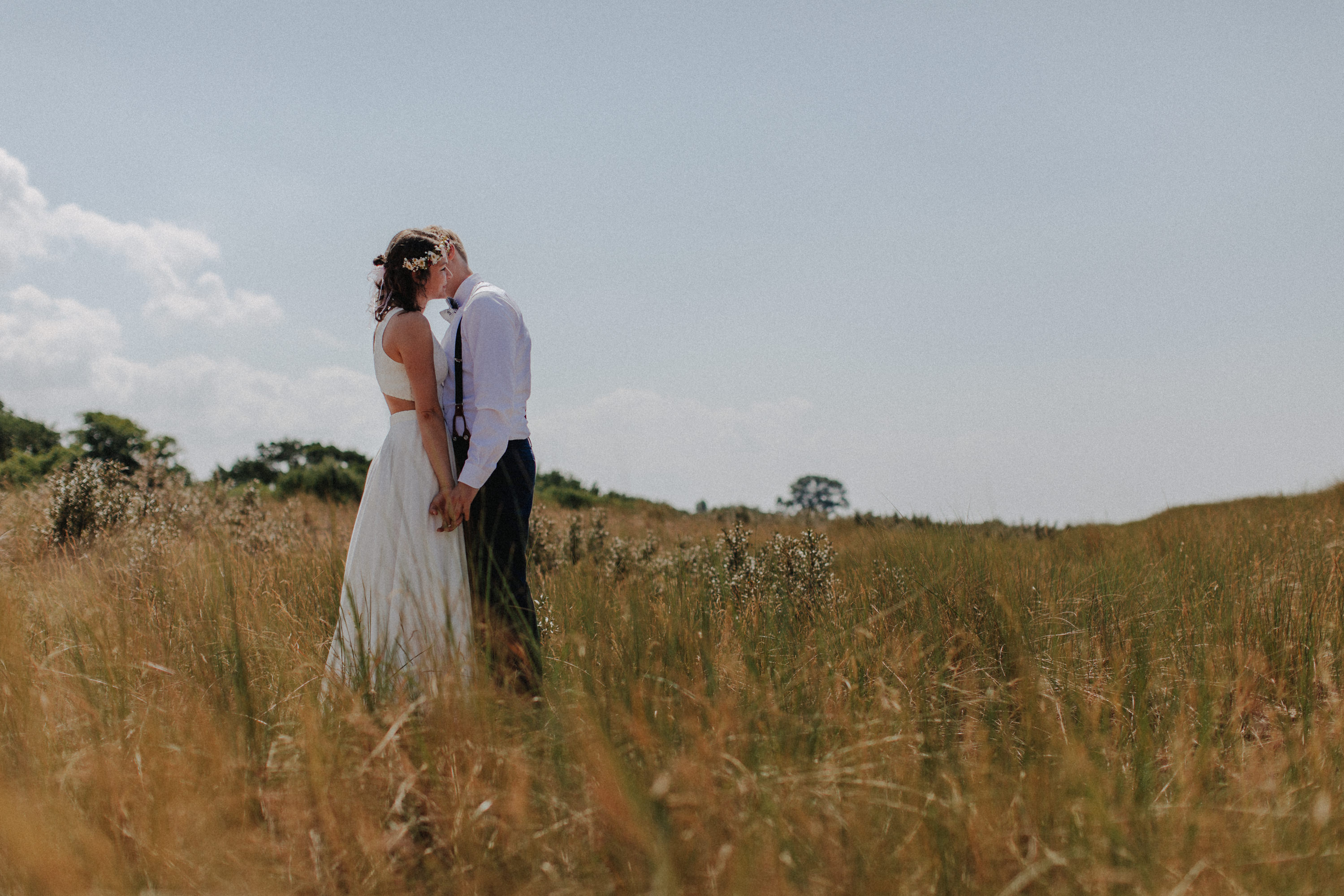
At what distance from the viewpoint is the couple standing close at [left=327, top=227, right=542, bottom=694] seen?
3.19m

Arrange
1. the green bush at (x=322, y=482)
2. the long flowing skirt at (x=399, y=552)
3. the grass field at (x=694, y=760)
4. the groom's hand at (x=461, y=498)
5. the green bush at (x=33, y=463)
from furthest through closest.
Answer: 1. the green bush at (x=322, y=482)
2. the green bush at (x=33, y=463)
3. the groom's hand at (x=461, y=498)
4. the long flowing skirt at (x=399, y=552)
5. the grass field at (x=694, y=760)

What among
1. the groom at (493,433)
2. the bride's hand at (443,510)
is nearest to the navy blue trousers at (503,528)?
the groom at (493,433)

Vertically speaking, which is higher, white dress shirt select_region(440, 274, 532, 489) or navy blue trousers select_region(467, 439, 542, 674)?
white dress shirt select_region(440, 274, 532, 489)

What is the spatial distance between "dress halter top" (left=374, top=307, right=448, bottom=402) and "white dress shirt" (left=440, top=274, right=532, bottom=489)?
0.41ft

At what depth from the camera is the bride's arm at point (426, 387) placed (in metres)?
3.22

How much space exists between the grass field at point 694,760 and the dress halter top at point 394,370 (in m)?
1.15

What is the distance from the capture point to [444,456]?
10.7 feet

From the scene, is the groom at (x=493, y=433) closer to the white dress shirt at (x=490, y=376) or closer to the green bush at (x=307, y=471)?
the white dress shirt at (x=490, y=376)

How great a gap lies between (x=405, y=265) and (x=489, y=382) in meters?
0.66

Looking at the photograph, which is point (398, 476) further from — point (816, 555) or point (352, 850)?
point (816, 555)

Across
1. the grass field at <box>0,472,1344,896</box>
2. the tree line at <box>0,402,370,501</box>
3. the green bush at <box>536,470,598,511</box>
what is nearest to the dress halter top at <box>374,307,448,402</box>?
the grass field at <box>0,472,1344,896</box>

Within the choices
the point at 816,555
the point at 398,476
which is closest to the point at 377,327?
the point at 398,476

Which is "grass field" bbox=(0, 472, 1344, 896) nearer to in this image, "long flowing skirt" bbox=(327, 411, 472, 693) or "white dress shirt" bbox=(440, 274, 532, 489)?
"long flowing skirt" bbox=(327, 411, 472, 693)

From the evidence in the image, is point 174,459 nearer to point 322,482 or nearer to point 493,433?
point 322,482
